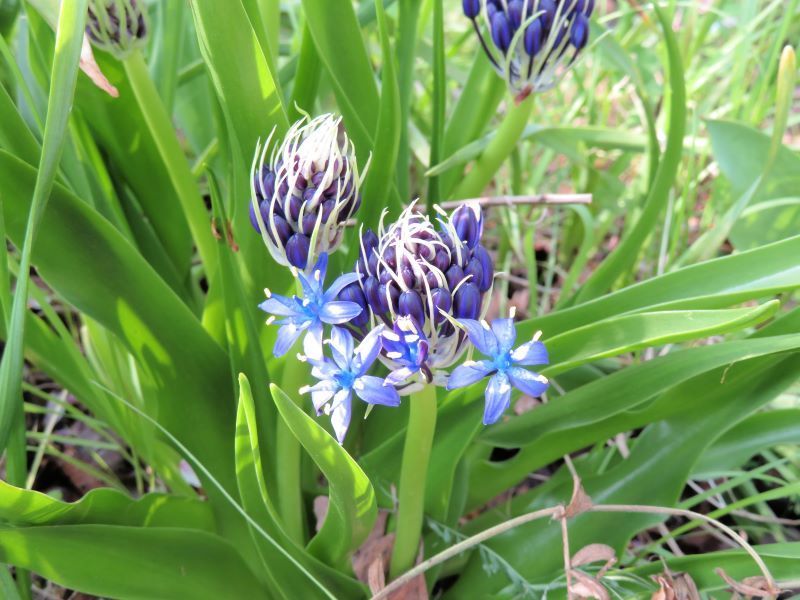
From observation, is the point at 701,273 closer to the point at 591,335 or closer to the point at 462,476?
the point at 591,335

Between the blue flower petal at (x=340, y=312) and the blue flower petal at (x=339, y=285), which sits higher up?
the blue flower petal at (x=339, y=285)

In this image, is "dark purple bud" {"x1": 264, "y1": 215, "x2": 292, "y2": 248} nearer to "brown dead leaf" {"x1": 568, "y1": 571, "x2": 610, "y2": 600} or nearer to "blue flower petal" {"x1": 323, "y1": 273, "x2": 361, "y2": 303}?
"blue flower petal" {"x1": 323, "y1": 273, "x2": 361, "y2": 303}

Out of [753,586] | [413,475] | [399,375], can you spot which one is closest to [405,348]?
[399,375]

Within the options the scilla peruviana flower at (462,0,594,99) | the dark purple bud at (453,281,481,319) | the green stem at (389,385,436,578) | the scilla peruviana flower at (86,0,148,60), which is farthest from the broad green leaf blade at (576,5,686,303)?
the scilla peruviana flower at (86,0,148,60)

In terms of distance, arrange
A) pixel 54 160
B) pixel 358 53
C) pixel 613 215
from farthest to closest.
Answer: pixel 613 215
pixel 358 53
pixel 54 160

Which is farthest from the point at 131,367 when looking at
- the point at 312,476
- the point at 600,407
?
the point at 600,407

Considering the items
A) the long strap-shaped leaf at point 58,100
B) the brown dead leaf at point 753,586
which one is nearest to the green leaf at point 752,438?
the brown dead leaf at point 753,586

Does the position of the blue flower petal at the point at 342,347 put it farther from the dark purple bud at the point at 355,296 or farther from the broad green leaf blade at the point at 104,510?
the broad green leaf blade at the point at 104,510

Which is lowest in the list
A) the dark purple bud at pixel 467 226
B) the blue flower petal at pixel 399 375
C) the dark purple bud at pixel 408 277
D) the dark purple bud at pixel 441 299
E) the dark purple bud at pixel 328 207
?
the blue flower petal at pixel 399 375
